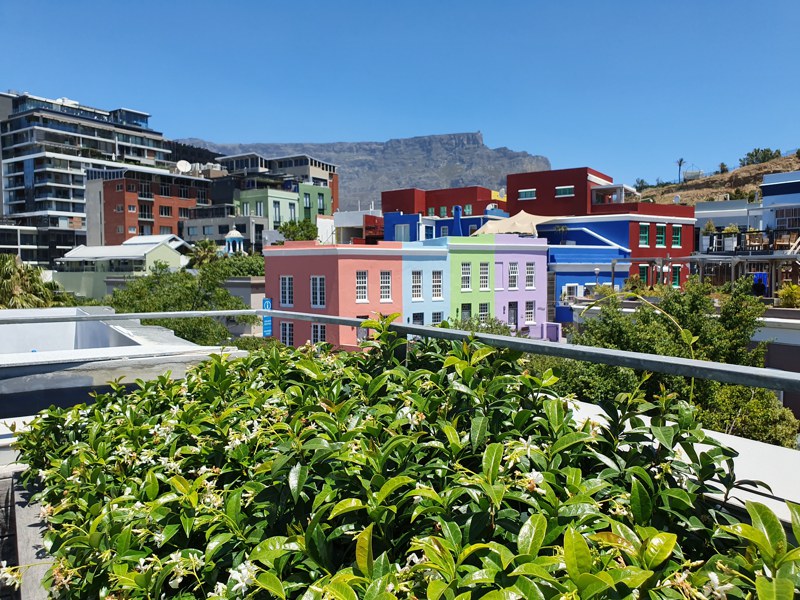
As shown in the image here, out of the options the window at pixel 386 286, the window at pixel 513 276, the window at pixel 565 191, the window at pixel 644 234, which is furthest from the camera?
the window at pixel 565 191

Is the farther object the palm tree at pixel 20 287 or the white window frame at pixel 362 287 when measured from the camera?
the white window frame at pixel 362 287

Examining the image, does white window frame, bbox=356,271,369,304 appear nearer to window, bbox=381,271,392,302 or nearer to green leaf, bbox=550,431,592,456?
window, bbox=381,271,392,302

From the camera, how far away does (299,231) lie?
63.2m

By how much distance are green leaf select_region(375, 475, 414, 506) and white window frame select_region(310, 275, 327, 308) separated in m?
32.9

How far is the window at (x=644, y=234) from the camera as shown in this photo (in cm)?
4481

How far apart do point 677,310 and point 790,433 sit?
14.2 ft

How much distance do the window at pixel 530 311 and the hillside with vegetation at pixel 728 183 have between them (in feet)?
174

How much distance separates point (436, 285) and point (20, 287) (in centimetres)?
2211

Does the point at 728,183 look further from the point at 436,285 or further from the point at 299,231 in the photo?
the point at 436,285

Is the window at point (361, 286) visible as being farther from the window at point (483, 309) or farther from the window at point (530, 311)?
the window at point (530, 311)

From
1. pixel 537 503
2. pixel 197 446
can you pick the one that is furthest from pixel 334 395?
pixel 537 503

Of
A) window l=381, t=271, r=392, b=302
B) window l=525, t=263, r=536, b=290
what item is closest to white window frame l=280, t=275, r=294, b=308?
window l=381, t=271, r=392, b=302

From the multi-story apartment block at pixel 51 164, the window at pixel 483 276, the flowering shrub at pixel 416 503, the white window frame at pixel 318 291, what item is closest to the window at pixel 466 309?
the window at pixel 483 276

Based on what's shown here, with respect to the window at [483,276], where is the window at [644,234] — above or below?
above
